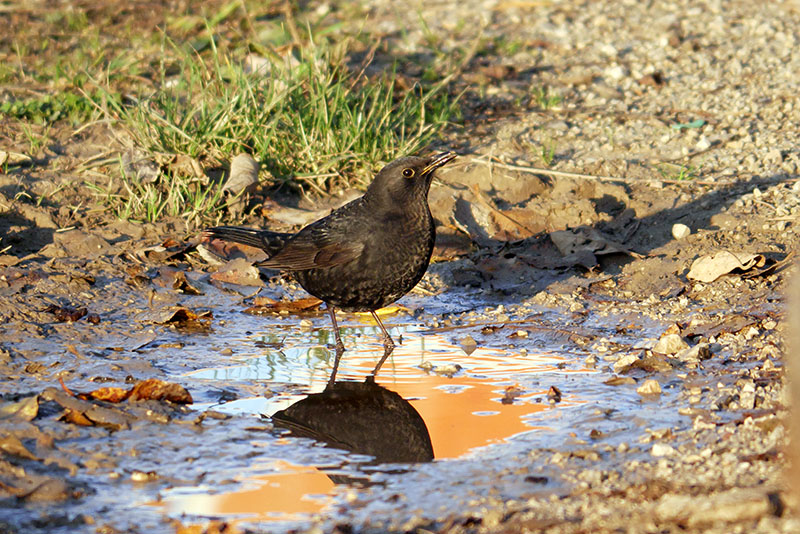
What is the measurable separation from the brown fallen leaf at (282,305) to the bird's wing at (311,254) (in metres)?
0.32

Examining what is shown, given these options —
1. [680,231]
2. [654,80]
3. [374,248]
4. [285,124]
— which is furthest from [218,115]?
[654,80]

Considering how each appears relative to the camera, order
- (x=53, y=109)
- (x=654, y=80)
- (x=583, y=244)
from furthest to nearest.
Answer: (x=654, y=80) < (x=53, y=109) < (x=583, y=244)

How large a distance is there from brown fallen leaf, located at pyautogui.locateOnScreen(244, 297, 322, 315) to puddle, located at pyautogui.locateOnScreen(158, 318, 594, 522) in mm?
349

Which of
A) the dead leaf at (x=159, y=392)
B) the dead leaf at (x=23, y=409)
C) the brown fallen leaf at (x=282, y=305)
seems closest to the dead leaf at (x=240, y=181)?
the brown fallen leaf at (x=282, y=305)

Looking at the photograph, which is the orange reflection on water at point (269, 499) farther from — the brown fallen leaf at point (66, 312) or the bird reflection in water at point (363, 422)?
the brown fallen leaf at point (66, 312)

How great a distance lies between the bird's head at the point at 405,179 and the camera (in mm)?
5555

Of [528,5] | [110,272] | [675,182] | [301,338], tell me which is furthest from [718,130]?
[110,272]

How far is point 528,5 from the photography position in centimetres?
1078

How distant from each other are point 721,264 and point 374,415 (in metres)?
2.60

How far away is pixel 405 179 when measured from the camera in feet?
18.3

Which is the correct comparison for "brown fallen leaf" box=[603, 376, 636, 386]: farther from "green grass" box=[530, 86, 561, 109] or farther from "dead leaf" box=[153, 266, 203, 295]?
"green grass" box=[530, 86, 561, 109]

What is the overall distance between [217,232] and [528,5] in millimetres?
5989

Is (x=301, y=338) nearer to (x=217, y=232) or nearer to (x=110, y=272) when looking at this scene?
(x=217, y=232)

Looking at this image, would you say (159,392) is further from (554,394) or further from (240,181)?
(240,181)
